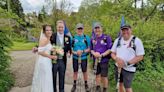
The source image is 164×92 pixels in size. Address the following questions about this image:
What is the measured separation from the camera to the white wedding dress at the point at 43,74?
24.8ft

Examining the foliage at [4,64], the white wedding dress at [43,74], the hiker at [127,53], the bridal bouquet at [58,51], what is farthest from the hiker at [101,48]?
the foliage at [4,64]

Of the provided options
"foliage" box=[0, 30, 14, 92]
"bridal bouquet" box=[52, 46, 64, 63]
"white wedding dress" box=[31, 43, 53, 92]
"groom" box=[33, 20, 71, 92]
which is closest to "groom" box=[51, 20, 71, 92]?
"groom" box=[33, 20, 71, 92]

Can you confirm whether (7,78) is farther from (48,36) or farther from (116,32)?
(116,32)

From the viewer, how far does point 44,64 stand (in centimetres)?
755

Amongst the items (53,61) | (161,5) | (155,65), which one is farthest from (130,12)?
(53,61)

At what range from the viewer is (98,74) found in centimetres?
852

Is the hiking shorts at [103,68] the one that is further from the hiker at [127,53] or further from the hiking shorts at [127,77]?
the hiking shorts at [127,77]

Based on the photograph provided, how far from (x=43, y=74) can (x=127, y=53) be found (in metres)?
2.13

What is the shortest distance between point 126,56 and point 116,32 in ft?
15.7

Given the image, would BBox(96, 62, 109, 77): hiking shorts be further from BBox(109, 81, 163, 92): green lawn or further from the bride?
the bride

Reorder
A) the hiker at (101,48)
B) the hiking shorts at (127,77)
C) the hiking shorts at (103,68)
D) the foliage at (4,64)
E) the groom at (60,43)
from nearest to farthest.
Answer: the hiking shorts at (127,77), the groom at (60,43), the hiker at (101,48), the hiking shorts at (103,68), the foliage at (4,64)

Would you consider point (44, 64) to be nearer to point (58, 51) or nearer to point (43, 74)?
point (43, 74)

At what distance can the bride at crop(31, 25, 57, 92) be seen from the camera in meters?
7.51

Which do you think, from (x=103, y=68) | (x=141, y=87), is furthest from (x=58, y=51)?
(x=141, y=87)
